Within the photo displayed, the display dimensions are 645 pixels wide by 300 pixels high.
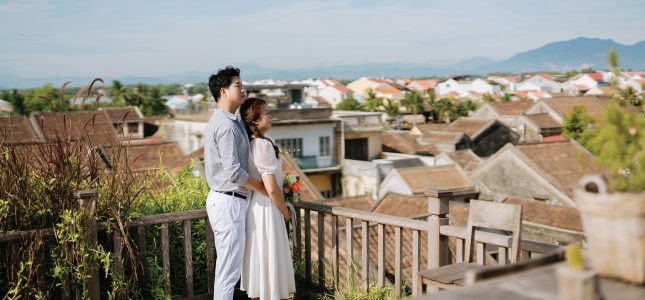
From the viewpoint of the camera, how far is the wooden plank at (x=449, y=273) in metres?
2.74

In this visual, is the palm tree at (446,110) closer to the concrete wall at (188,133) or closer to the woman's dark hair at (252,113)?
→ the concrete wall at (188,133)

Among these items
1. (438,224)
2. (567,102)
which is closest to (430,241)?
(438,224)

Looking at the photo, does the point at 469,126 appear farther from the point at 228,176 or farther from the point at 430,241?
the point at 228,176

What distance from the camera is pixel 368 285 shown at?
147 inches

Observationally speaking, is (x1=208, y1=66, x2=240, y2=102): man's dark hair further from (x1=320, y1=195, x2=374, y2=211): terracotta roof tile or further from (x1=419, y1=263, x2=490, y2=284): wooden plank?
(x1=320, y1=195, x2=374, y2=211): terracotta roof tile

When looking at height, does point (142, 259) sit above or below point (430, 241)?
below

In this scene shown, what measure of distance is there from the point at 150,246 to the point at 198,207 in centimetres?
50

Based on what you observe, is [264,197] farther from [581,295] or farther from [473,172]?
[473,172]

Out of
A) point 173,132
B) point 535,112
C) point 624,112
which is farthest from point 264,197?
point 535,112

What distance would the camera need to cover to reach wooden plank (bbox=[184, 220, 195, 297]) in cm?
366

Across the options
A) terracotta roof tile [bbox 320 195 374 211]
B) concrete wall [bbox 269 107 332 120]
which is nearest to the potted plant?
terracotta roof tile [bbox 320 195 374 211]

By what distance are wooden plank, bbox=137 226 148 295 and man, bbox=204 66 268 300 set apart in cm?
51

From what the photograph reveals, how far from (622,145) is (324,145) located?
28616 millimetres

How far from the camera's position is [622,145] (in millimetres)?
1441
